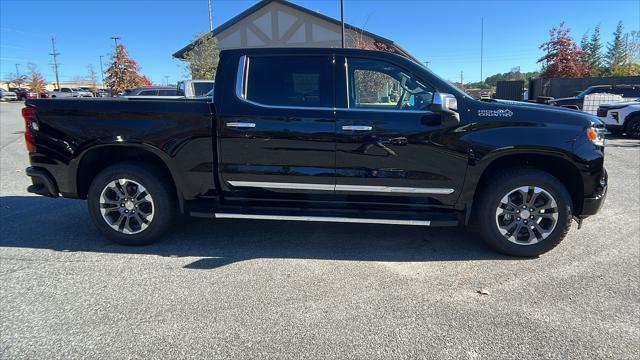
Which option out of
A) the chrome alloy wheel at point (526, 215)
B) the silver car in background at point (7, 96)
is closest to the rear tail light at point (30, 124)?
the chrome alloy wheel at point (526, 215)

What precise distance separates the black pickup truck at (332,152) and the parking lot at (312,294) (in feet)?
1.32

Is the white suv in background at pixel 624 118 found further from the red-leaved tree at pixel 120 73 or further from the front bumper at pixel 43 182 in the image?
the red-leaved tree at pixel 120 73

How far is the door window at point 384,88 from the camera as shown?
4211 millimetres

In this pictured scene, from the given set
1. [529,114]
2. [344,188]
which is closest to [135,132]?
[344,188]

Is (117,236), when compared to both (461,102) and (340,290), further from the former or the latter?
(461,102)

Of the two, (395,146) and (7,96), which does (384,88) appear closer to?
(395,146)

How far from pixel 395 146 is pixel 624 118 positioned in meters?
12.3

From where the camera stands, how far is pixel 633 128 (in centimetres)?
1288

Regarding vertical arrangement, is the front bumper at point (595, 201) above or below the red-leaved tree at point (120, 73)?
below

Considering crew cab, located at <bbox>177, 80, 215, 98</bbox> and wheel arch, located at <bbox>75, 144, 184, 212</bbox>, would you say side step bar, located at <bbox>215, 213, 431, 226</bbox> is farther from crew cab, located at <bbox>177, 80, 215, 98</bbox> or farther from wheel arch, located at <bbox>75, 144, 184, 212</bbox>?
crew cab, located at <bbox>177, 80, 215, 98</bbox>

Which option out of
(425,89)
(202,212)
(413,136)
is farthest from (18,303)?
(425,89)

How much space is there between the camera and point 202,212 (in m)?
4.40

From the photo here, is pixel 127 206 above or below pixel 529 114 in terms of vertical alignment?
below

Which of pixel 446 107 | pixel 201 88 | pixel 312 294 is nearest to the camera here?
pixel 312 294
